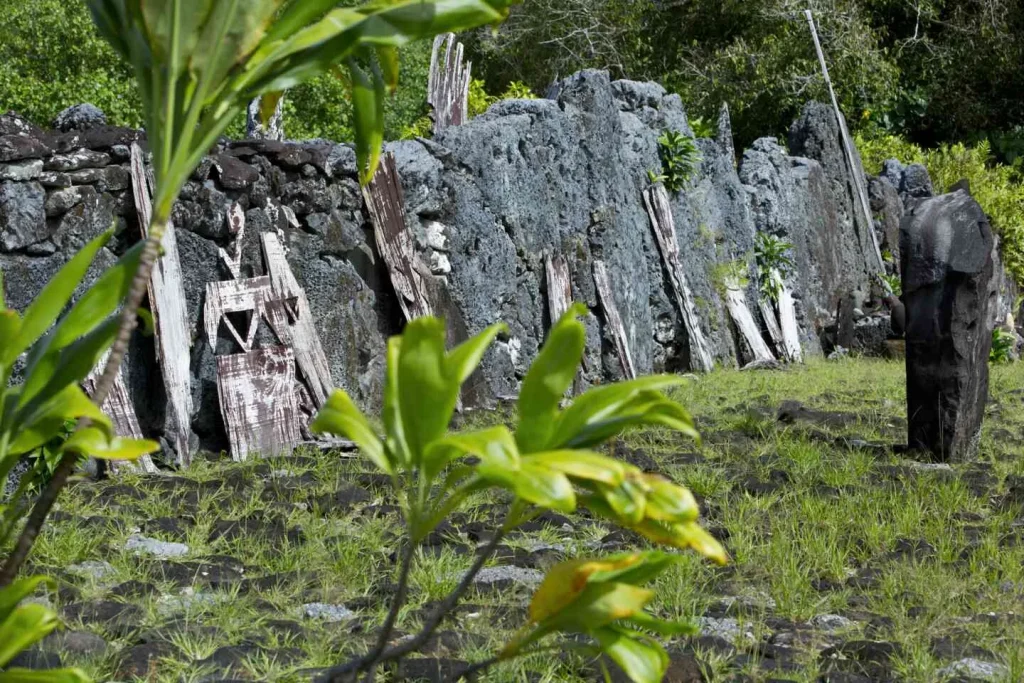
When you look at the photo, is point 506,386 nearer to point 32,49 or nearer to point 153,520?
point 153,520

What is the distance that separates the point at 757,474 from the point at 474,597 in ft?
7.54

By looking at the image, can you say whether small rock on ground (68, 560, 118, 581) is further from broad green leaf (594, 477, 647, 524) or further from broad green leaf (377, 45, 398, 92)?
broad green leaf (594, 477, 647, 524)

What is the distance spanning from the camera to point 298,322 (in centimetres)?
595

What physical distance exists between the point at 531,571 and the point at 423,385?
7.92 feet

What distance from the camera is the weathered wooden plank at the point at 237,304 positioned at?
5.63m

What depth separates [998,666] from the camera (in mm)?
2924

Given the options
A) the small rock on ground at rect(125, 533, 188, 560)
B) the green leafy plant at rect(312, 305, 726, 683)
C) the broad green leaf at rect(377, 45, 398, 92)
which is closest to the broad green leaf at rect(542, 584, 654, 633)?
the green leafy plant at rect(312, 305, 726, 683)

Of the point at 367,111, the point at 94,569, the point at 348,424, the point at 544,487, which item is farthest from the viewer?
the point at 94,569

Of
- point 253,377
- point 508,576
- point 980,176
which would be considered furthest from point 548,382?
point 980,176

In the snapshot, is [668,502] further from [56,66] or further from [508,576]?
[56,66]

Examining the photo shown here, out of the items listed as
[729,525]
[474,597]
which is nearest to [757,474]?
[729,525]

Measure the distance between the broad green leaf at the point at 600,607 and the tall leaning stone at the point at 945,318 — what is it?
4.94 metres

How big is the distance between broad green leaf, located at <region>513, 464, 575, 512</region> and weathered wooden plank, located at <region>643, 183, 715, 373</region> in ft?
28.9

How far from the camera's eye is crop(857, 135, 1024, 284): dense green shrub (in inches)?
615
